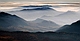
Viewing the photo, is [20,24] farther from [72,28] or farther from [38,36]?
[72,28]

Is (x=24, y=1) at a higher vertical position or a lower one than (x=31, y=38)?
higher

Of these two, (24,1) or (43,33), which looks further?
(24,1)

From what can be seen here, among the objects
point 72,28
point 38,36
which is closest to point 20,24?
point 38,36

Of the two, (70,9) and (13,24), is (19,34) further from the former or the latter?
(70,9)

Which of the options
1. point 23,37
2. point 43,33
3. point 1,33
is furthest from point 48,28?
point 1,33

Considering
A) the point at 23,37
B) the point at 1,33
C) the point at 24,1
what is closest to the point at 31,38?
the point at 23,37

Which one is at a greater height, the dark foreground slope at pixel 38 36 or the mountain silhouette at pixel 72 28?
the mountain silhouette at pixel 72 28

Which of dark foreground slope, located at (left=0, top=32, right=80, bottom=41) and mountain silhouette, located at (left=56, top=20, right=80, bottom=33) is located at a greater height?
mountain silhouette, located at (left=56, top=20, right=80, bottom=33)

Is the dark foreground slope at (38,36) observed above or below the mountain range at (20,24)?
below
